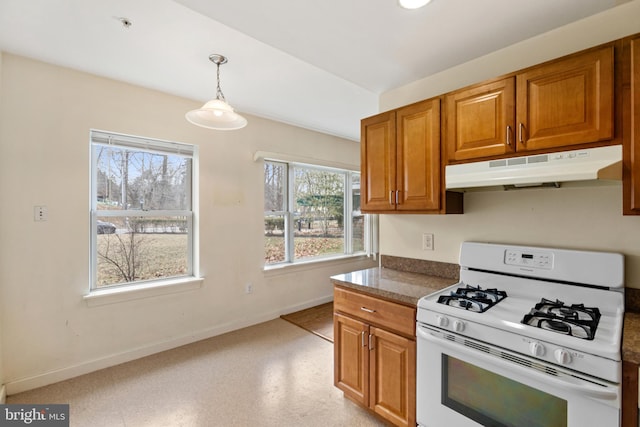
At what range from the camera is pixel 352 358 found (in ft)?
6.40

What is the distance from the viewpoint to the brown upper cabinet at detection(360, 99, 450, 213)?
6.21 ft

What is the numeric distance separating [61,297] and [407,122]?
9.74 feet

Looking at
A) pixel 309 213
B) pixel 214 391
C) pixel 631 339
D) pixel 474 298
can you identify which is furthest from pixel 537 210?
pixel 309 213

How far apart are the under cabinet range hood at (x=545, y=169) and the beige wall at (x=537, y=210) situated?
0.51 ft

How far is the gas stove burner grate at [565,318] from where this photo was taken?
1153 mm

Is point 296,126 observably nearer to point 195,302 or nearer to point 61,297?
point 195,302

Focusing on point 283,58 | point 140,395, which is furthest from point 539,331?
point 140,395

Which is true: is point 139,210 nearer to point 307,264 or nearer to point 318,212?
point 307,264

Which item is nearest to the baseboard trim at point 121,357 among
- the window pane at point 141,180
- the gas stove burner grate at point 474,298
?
the window pane at point 141,180

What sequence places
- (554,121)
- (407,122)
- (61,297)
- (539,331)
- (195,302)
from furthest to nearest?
(195,302) → (61,297) → (407,122) → (554,121) → (539,331)

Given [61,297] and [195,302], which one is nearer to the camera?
[61,297]

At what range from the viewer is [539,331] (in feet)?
3.86

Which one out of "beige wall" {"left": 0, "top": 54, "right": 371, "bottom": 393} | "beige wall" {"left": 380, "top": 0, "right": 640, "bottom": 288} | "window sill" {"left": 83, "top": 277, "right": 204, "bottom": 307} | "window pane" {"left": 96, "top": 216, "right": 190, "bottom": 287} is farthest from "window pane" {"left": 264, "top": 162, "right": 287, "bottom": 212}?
"beige wall" {"left": 380, "top": 0, "right": 640, "bottom": 288}

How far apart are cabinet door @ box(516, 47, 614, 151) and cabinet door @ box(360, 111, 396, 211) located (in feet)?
2.54
